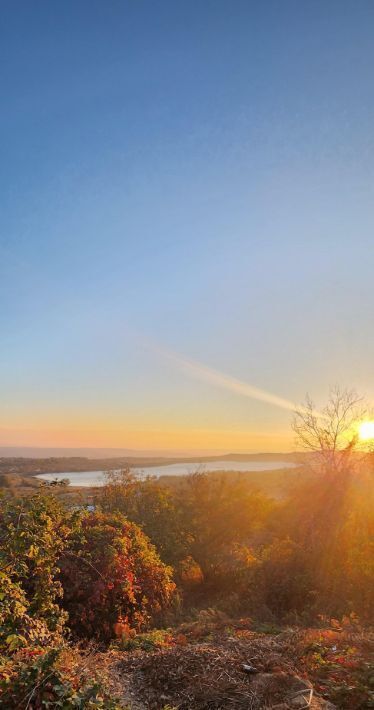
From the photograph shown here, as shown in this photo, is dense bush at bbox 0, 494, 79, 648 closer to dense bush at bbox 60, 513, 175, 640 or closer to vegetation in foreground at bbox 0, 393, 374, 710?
vegetation in foreground at bbox 0, 393, 374, 710

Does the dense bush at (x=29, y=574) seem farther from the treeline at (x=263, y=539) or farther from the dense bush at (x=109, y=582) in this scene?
the treeline at (x=263, y=539)

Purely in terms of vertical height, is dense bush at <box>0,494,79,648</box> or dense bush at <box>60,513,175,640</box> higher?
dense bush at <box>0,494,79,648</box>

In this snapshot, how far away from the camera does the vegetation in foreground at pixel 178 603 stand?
6254 millimetres

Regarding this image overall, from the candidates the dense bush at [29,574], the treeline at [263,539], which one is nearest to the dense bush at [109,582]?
the dense bush at [29,574]

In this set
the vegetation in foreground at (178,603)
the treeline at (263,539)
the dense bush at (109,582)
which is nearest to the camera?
the vegetation in foreground at (178,603)

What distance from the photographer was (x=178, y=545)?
1912cm

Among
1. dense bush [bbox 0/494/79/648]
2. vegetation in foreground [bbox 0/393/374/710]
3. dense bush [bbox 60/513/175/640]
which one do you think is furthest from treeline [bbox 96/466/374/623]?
dense bush [bbox 0/494/79/648]

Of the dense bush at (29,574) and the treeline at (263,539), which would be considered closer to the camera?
the dense bush at (29,574)

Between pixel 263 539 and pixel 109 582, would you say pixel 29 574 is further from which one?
pixel 263 539

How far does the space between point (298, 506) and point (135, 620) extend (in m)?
18.3

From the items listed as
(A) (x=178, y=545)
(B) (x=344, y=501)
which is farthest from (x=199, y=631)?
(B) (x=344, y=501)

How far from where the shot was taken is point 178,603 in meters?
13.9

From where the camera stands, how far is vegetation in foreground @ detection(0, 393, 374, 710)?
625 cm

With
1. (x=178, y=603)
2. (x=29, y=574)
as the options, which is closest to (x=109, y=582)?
(x=29, y=574)
